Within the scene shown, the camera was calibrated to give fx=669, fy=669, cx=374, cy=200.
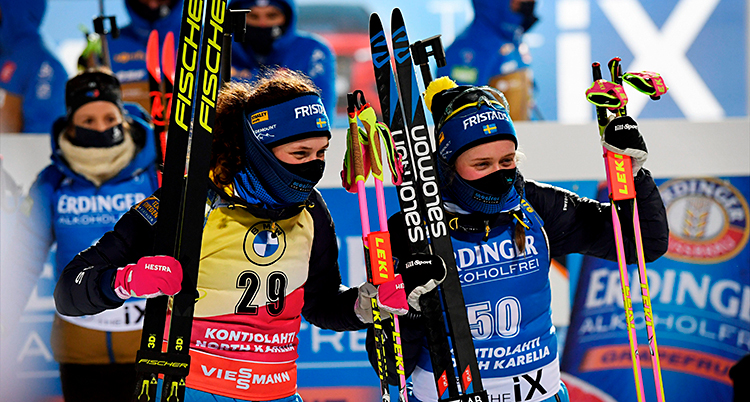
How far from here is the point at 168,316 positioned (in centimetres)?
188

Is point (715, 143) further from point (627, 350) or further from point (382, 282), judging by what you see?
point (382, 282)

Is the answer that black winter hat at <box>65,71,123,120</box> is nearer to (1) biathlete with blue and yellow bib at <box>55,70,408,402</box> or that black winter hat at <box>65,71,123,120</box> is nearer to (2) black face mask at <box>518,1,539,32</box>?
(1) biathlete with blue and yellow bib at <box>55,70,408,402</box>

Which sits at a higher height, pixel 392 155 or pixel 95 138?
pixel 95 138

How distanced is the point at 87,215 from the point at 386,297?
233 cm

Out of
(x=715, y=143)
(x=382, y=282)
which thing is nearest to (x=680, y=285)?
(x=715, y=143)

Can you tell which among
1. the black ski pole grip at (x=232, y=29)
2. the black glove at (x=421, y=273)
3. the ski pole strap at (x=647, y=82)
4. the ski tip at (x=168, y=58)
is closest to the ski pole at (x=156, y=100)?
the ski tip at (x=168, y=58)

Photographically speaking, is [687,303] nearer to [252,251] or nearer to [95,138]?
[252,251]

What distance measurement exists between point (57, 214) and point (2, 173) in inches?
22.3

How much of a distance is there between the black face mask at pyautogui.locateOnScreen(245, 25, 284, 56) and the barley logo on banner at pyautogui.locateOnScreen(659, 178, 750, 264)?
2.84 meters

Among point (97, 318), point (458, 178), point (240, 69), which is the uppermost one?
point (240, 69)

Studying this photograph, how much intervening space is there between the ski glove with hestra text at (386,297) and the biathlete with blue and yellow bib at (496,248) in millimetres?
32

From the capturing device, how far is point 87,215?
368cm

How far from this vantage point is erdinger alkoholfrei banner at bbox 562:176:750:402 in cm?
401

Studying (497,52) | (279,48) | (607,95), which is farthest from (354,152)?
(497,52)
